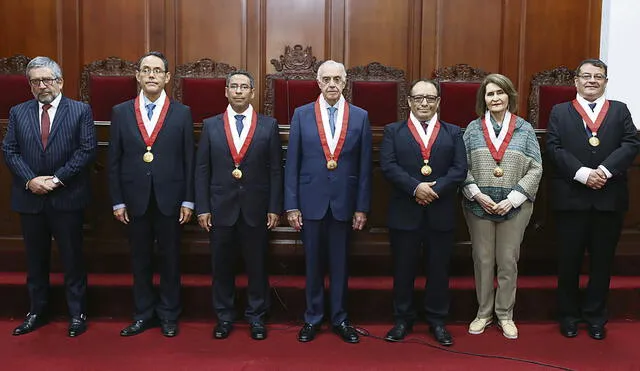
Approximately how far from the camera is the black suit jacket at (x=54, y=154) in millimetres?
2967

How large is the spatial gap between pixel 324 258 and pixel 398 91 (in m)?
2.48

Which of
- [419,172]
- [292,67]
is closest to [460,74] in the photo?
[292,67]

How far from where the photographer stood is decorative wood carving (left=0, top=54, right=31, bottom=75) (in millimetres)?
5129

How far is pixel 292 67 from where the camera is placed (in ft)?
17.4

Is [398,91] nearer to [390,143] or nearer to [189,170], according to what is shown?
[390,143]

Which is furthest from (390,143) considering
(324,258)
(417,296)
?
(417,296)

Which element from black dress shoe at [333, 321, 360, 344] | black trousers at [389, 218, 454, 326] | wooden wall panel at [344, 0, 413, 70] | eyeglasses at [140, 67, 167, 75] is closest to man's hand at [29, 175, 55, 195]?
eyeglasses at [140, 67, 167, 75]

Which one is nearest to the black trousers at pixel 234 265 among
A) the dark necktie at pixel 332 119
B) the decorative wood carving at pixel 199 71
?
the dark necktie at pixel 332 119

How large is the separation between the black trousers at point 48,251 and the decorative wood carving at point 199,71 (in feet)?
7.87

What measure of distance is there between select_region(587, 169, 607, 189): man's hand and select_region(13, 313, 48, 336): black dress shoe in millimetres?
2828

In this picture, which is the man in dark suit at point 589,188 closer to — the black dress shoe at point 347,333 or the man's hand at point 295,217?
the black dress shoe at point 347,333

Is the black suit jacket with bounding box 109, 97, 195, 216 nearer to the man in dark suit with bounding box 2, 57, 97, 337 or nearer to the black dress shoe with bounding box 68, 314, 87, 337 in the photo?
the man in dark suit with bounding box 2, 57, 97, 337

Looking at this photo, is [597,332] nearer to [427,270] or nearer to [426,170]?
[427,270]

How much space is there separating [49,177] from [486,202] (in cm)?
214
